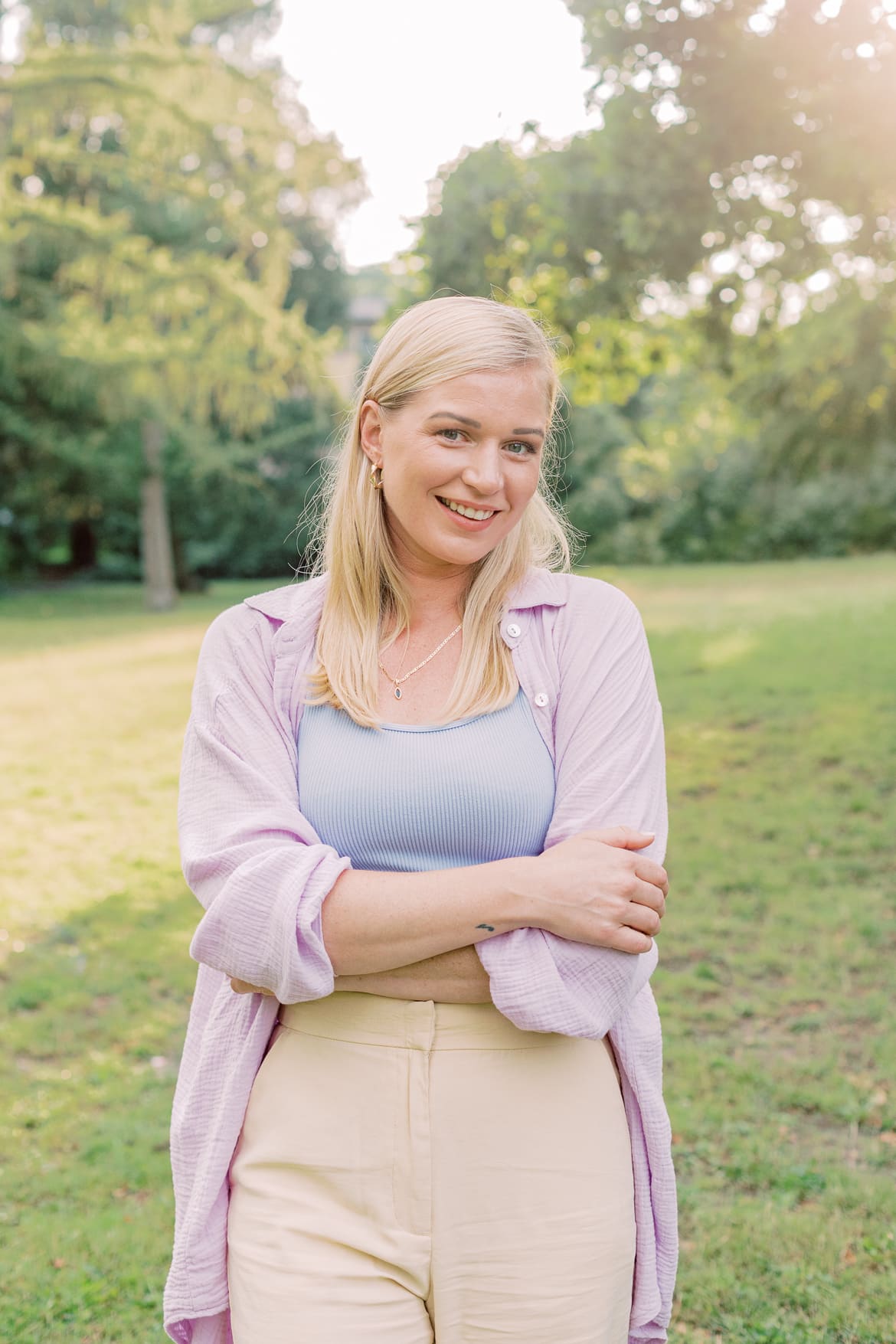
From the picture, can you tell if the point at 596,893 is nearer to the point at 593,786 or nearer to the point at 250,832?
the point at 593,786

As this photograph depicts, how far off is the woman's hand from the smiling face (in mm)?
577

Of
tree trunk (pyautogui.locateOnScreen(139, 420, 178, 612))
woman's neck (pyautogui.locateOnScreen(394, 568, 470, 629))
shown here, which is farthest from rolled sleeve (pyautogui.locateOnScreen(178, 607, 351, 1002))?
tree trunk (pyautogui.locateOnScreen(139, 420, 178, 612))

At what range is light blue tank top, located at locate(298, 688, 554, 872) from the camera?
203 cm

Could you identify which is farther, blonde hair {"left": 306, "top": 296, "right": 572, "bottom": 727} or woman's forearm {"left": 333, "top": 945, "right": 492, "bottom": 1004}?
blonde hair {"left": 306, "top": 296, "right": 572, "bottom": 727}

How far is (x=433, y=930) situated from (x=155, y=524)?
2875 centimetres

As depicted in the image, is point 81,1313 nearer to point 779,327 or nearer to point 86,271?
point 779,327

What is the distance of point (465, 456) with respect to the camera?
2.15 metres

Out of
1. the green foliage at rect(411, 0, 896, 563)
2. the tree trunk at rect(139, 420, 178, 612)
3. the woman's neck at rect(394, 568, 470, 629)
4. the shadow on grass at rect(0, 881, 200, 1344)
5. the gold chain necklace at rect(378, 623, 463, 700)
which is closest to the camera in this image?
the gold chain necklace at rect(378, 623, 463, 700)

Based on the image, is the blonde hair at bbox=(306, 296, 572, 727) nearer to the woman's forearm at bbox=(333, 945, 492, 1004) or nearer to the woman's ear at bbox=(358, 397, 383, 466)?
the woman's ear at bbox=(358, 397, 383, 466)

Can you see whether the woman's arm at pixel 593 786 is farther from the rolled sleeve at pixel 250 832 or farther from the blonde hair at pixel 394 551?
the rolled sleeve at pixel 250 832

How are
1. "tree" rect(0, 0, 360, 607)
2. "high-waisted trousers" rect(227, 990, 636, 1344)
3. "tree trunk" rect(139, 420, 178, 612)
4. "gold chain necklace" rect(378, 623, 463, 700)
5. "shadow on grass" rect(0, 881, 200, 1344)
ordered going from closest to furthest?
"high-waisted trousers" rect(227, 990, 636, 1344) < "gold chain necklace" rect(378, 623, 463, 700) < "shadow on grass" rect(0, 881, 200, 1344) < "tree" rect(0, 0, 360, 607) < "tree trunk" rect(139, 420, 178, 612)

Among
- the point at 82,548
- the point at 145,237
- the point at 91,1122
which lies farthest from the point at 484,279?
the point at 82,548

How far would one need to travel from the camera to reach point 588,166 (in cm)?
892

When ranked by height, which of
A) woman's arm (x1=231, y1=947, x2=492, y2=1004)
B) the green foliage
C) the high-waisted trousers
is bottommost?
the high-waisted trousers
